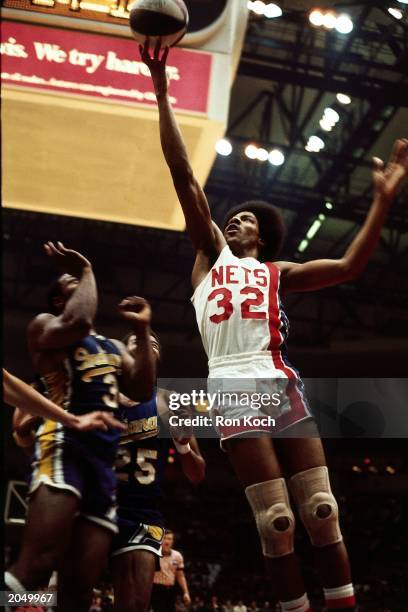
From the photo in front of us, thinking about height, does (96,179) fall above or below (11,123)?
below

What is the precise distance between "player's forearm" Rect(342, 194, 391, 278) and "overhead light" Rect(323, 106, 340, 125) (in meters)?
7.94

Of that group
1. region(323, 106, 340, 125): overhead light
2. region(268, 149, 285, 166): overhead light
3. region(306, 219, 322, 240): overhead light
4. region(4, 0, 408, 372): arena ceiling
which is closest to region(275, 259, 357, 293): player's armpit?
region(4, 0, 408, 372): arena ceiling

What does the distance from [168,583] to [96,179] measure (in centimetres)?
374

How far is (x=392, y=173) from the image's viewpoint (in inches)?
147

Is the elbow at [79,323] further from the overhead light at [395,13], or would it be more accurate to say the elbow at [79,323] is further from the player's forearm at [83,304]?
the overhead light at [395,13]

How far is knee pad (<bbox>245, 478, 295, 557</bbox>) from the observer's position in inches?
→ 131

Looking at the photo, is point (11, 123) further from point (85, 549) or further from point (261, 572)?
point (261, 572)

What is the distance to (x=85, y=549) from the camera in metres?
2.95

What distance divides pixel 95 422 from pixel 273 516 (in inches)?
37.3

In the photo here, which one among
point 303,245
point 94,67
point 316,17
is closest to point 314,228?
point 303,245

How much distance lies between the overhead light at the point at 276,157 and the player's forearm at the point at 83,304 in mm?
9497

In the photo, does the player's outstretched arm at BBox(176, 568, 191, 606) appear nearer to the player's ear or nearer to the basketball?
the player's ear

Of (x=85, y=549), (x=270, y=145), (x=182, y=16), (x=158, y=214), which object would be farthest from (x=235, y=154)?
(x=85, y=549)

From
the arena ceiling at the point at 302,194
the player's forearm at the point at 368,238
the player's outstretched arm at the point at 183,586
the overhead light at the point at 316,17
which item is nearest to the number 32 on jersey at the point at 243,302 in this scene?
the player's forearm at the point at 368,238
